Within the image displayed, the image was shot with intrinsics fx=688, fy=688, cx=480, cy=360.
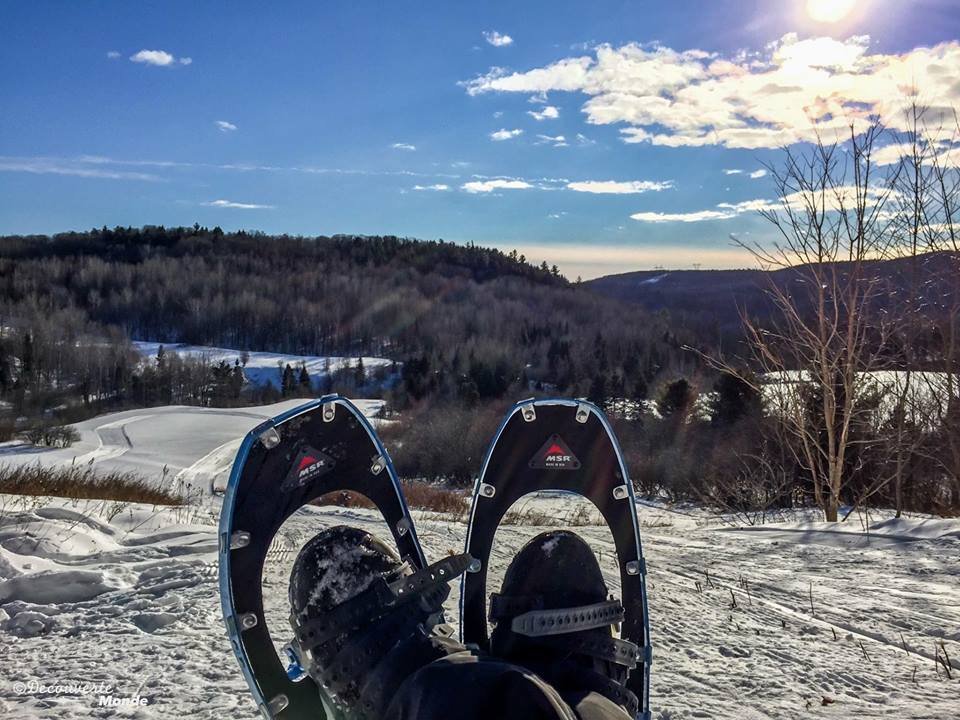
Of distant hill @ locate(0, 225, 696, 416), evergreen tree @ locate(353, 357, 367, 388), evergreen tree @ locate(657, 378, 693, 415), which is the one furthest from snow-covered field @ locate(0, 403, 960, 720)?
evergreen tree @ locate(353, 357, 367, 388)

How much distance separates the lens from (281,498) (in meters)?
2.10

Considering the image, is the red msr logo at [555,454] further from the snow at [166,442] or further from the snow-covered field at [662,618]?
the snow at [166,442]

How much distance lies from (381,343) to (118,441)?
68607mm

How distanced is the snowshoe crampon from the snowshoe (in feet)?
0.89

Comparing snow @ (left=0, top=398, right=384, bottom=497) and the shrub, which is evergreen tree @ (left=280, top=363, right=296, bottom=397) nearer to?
snow @ (left=0, top=398, right=384, bottom=497)

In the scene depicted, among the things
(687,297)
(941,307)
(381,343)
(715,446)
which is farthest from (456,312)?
(941,307)

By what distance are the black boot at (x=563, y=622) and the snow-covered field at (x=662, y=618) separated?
32 cm

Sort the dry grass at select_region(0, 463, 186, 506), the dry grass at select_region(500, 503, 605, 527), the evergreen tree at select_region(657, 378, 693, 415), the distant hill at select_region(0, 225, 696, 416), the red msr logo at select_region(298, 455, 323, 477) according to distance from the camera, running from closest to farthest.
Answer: the red msr logo at select_region(298, 455, 323, 477) < the dry grass at select_region(0, 463, 186, 506) < the dry grass at select_region(500, 503, 605, 527) < the evergreen tree at select_region(657, 378, 693, 415) < the distant hill at select_region(0, 225, 696, 416)

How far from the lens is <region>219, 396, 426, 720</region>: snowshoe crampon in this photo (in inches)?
75.9

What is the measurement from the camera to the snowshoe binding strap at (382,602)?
5.70 feet

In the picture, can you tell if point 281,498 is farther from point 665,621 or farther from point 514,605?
point 665,621

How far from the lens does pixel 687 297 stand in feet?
446

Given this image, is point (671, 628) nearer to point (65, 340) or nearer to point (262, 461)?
point (262, 461)

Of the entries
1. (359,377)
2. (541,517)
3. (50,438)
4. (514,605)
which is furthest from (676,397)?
(359,377)
